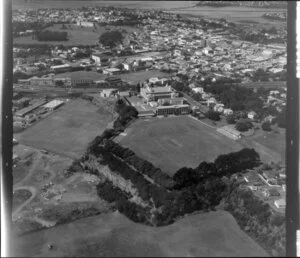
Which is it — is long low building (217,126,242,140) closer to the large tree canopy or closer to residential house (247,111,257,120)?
residential house (247,111,257,120)

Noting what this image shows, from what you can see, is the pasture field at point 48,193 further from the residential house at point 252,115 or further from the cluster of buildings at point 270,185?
the residential house at point 252,115

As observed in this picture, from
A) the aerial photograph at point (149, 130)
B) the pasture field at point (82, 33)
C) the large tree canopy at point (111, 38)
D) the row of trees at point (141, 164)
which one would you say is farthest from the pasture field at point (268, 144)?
the large tree canopy at point (111, 38)

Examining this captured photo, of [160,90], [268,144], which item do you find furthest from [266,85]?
[268,144]

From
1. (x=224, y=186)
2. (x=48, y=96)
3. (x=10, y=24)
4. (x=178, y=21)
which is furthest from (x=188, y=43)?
(x=10, y=24)

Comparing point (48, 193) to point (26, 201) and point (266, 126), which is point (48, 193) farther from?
point (266, 126)

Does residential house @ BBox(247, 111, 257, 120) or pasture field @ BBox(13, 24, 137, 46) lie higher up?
pasture field @ BBox(13, 24, 137, 46)

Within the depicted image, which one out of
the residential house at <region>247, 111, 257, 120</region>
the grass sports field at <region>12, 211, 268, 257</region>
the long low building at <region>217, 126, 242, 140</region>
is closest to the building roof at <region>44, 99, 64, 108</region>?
the long low building at <region>217, 126, 242, 140</region>
